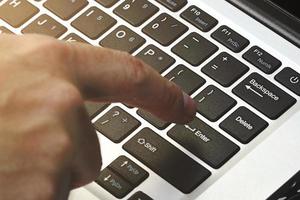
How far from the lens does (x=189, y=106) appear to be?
2.27 feet

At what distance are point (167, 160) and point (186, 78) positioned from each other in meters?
0.08

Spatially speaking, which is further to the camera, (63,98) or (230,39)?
(230,39)

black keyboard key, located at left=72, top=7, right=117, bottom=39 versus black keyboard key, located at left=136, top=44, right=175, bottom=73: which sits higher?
black keyboard key, located at left=136, top=44, right=175, bottom=73

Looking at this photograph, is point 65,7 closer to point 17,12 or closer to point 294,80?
point 17,12

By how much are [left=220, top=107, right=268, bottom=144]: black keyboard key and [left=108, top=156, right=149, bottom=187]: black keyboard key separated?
76mm

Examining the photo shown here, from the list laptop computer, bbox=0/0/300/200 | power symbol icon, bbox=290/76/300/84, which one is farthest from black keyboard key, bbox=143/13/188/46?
power symbol icon, bbox=290/76/300/84

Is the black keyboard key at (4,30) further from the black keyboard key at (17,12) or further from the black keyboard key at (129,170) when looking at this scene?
the black keyboard key at (129,170)

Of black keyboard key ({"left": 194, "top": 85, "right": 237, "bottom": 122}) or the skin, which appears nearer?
the skin

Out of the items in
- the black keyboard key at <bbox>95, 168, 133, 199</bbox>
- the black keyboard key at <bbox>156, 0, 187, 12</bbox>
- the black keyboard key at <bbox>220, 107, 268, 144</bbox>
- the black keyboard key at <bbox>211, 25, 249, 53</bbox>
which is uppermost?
the black keyboard key at <bbox>211, 25, 249, 53</bbox>

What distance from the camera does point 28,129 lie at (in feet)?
1.95

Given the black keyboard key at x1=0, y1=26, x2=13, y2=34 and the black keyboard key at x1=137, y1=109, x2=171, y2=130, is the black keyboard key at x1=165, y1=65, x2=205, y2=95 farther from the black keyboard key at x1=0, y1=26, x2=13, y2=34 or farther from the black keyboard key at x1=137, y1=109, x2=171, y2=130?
the black keyboard key at x1=0, y1=26, x2=13, y2=34

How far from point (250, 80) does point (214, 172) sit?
9 cm

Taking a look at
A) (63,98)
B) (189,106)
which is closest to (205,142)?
(189,106)

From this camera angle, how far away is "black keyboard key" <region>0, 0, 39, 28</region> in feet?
2.53
